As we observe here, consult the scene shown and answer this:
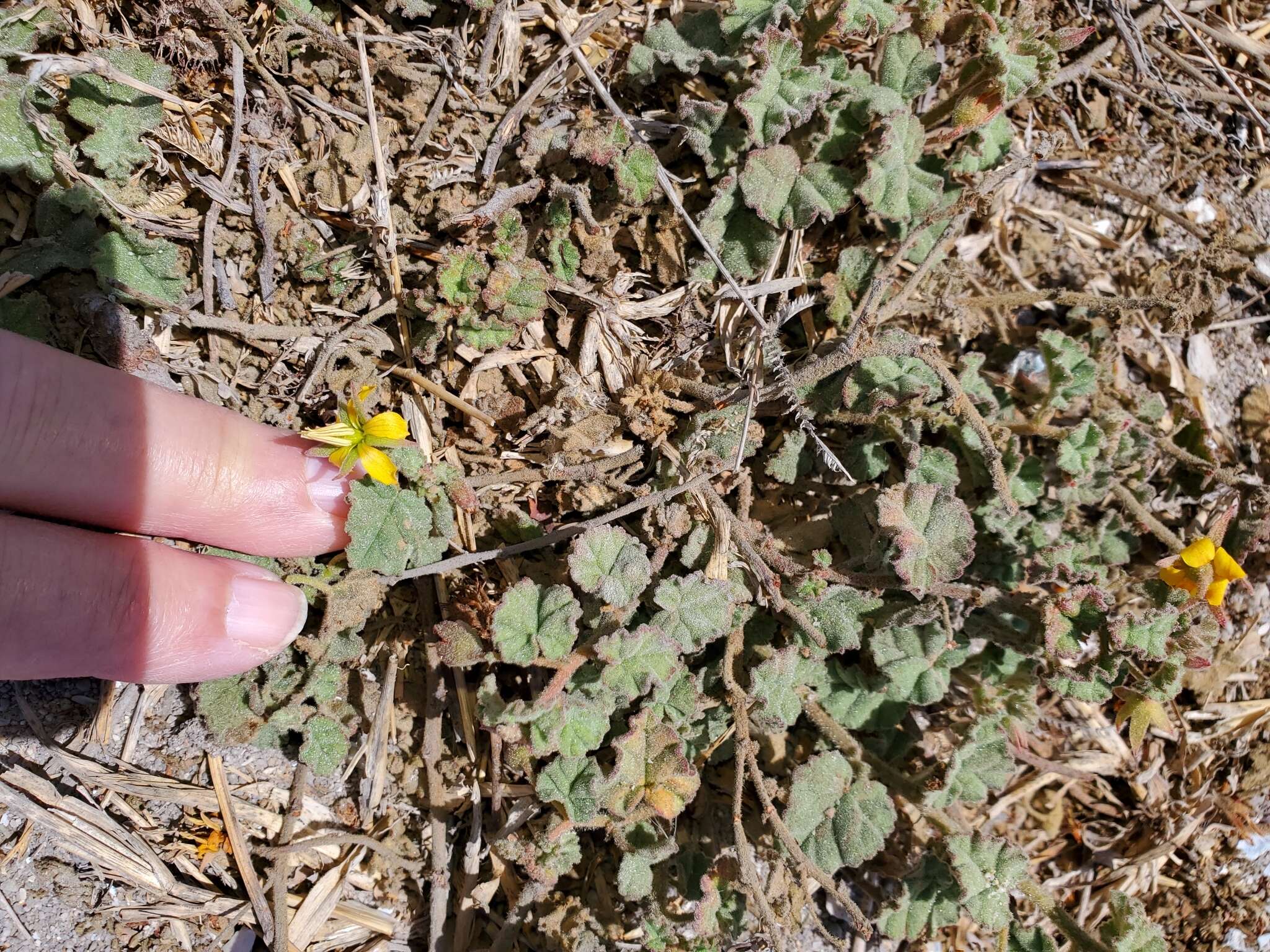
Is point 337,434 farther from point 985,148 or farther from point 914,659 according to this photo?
point 985,148

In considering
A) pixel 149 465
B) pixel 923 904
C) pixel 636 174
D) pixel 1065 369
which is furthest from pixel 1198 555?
pixel 149 465

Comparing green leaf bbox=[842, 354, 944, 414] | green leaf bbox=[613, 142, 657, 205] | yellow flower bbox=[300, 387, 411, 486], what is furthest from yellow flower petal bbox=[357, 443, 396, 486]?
green leaf bbox=[842, 354, 944, 414]

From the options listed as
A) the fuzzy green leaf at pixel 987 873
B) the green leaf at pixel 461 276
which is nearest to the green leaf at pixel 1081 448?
the fuzzy green leaf at pixel 987 873

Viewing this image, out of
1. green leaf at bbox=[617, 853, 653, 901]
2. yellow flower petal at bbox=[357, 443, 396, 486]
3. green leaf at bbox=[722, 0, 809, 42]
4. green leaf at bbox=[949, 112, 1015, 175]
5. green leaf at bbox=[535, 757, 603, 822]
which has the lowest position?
green leaf at bbox=[617, 853, 653, 901]

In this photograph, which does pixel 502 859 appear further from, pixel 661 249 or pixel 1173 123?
pixel 1173 123

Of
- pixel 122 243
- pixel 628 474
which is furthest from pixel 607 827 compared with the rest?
pixel 122 243

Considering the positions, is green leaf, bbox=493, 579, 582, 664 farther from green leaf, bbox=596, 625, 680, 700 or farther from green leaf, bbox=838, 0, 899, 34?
green leaf, bbox=838, 0, 899, 34
